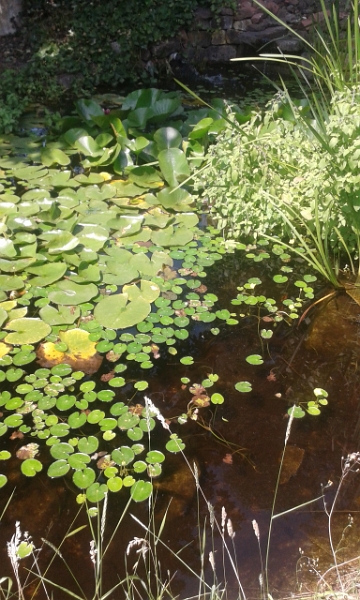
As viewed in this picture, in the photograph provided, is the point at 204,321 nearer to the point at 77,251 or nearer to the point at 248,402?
the point at 248,402

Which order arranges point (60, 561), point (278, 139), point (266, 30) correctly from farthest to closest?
1. point (266, 30)
2. point (278, 139)
3. point (60, 561)

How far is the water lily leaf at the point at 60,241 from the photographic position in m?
2.66

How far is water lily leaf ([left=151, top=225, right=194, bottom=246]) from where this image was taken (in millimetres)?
2826

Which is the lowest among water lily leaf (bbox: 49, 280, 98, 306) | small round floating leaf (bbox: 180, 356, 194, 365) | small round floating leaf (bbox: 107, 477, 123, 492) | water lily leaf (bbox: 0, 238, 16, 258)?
small round floating leaf (bbox: 180, 356, 194, 365)

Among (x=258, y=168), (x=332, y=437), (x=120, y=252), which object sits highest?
(x=258, y=168)

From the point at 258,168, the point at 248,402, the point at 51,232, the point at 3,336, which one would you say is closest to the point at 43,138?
the point at 51,232

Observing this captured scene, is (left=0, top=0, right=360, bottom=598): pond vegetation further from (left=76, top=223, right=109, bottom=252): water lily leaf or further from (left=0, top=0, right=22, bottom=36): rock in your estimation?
(left=0, top=0, right=22, bottom=36): rock

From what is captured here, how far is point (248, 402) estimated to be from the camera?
2.00 m

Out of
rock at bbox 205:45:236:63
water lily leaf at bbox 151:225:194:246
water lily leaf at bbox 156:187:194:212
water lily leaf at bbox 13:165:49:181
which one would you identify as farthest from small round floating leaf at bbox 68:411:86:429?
rock at bbox 205:45:236:63

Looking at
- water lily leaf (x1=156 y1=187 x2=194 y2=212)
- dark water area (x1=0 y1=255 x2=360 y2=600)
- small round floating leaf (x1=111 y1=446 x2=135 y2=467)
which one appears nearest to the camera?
dark water area (x1=0 y1=255 x2=360 y2=600)

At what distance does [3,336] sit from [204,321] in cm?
85

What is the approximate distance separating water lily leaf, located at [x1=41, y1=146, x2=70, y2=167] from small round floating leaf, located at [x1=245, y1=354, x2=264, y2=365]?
6.61 feet

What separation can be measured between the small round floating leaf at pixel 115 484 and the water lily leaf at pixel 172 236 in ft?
4.64

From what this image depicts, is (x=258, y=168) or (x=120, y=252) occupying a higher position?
(x=258, y=168)
